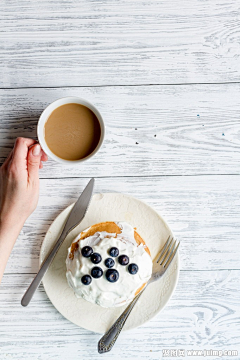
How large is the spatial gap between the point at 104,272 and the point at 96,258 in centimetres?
5

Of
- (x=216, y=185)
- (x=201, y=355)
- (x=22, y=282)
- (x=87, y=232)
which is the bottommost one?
(x=201, y=355)

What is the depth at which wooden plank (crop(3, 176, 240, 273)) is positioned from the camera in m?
1.25

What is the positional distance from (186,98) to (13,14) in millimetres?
721

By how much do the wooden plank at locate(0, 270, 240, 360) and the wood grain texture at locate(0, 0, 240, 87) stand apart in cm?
77

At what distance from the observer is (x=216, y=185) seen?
4.19 ft

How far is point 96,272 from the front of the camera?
3.35 ft

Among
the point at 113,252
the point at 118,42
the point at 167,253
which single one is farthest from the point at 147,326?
the point at 118,42

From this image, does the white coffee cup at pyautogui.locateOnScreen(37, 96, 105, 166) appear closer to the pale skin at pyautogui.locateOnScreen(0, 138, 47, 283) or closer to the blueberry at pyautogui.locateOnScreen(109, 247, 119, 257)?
the pale skin at pyautogui.locateOnScreen(0, 138, 47, 283)

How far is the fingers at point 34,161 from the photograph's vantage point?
113 centimetres

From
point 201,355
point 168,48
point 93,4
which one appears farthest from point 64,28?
point 201,355

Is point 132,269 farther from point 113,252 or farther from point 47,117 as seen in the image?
point 47,117

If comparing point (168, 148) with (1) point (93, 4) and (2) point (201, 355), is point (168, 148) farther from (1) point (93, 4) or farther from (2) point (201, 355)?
(2) point (201, 355)

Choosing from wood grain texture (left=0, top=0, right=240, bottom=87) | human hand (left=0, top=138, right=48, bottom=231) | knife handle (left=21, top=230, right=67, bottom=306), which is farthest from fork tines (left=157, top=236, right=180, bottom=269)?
wood grain texture (left=0, top=0, right=240, bottom=87)

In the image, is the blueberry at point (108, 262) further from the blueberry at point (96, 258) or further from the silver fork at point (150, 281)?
the silver fork at point (150, 281)
